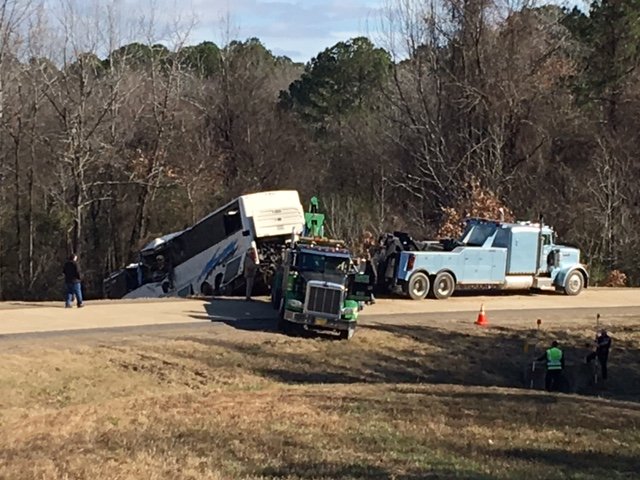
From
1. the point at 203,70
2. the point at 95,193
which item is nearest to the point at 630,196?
the point at 95,193

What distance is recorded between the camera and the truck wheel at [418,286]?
3228 centimetres

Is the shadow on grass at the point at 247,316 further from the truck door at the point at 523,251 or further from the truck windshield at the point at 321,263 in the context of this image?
the truck door at the point at 523,251

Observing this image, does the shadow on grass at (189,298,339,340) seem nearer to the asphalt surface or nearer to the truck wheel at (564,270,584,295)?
the asphalt surface

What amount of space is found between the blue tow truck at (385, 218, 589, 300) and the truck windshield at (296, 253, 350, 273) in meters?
5.50

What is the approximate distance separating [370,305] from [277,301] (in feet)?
11.2

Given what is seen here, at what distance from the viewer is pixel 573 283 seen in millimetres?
35188

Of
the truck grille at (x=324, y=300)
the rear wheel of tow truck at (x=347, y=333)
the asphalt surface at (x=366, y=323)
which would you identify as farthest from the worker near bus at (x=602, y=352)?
the truck grille at (x=324, y=300)

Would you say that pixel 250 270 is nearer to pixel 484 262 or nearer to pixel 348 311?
pixel 348 311

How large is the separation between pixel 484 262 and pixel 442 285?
1.56 metres

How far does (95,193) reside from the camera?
56.5 metres

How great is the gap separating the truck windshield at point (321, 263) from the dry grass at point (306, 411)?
180 cm

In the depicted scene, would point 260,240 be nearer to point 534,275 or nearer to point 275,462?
point 534,275

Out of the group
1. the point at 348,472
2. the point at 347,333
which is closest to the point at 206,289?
the point at 347,333

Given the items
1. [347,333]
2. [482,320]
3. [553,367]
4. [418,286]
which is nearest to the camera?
[553,367]
